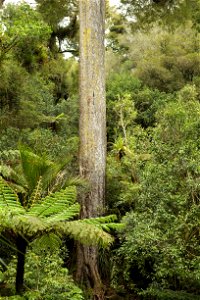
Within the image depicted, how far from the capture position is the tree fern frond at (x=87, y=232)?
12.6ft

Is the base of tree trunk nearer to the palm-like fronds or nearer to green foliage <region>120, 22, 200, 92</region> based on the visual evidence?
the palm-like fronds

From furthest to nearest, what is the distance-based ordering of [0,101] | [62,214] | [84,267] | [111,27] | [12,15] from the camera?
1. [111,27]
2. [0,101]
3. [12,15]
4. [84,267]
5. [62,214]

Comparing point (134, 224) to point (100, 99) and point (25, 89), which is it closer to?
point (100, 99)

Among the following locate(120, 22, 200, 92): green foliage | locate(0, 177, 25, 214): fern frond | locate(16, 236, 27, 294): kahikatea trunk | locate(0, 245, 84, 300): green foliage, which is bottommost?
locate(0, 245, 84, 300): green foliage

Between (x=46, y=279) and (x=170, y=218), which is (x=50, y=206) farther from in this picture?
(x=170, y=218)

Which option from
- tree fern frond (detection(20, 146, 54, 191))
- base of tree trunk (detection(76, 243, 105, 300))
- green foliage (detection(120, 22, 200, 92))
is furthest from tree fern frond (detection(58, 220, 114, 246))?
green foliage (detection(120, 22, 200, 92))

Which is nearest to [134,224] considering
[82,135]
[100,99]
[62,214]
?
[82,135]

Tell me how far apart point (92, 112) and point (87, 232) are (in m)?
3.96

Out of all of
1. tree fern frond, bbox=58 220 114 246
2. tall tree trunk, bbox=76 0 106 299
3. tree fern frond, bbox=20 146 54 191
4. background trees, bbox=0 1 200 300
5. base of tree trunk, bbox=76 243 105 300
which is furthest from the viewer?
tall tree trunk, bbox=76 0 106 299

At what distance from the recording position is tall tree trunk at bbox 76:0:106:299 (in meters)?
7.41

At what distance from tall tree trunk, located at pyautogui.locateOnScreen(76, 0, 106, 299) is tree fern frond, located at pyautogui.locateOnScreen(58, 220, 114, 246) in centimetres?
335

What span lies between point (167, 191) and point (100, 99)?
2.06 meters

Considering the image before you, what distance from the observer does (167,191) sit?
6652mm

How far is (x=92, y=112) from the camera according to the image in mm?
7578
